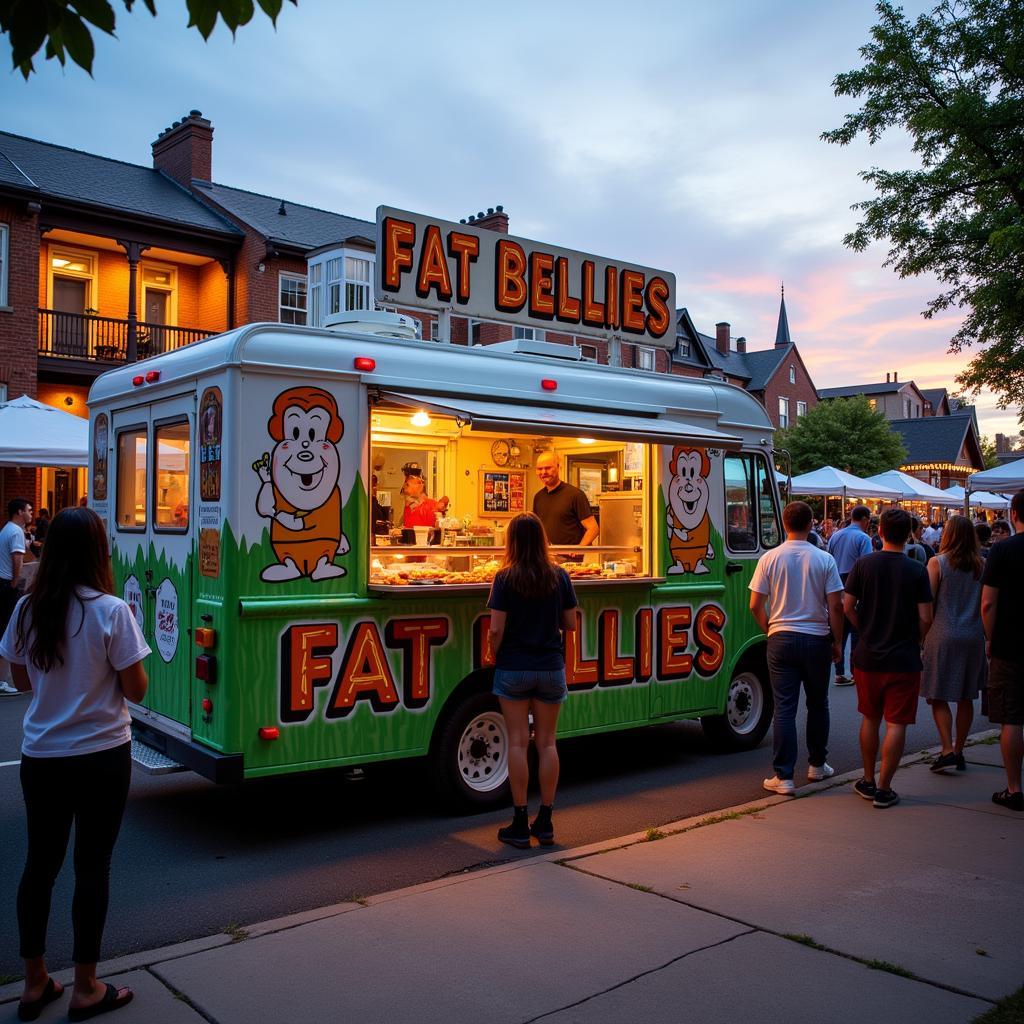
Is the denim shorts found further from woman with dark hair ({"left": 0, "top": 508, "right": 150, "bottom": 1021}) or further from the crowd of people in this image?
woman with dark hair ({"left": 0, "top": 508, "right": 150, "bottom": 1021})

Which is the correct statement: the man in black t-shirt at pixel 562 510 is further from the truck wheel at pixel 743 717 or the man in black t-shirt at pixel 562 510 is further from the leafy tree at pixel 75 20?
the leafy tree at pixel 75 20

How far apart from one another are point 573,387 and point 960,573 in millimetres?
3097

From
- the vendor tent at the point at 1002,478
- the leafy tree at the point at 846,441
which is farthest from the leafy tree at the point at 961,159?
the leafy tree at the point at 846,441

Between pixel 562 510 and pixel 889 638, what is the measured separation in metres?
2.89

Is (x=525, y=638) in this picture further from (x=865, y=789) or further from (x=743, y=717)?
(x=743, y=717)

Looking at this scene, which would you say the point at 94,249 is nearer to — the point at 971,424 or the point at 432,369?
the point at 432,369

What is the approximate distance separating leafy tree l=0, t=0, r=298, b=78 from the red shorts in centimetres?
536

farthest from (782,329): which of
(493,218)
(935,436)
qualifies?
(493,218)

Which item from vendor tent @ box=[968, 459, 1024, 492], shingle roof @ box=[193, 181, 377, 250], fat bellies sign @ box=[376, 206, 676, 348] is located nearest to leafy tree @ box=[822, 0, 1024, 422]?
vendor tent @ box=[968, 459, 1024, 492]

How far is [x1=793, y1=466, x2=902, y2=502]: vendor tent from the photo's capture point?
22.9 m

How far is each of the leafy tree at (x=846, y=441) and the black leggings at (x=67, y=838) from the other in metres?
45.4

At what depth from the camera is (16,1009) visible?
3779 millimetres

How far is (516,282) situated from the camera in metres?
9.08

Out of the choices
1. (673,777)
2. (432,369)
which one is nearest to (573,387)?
(432,369)
